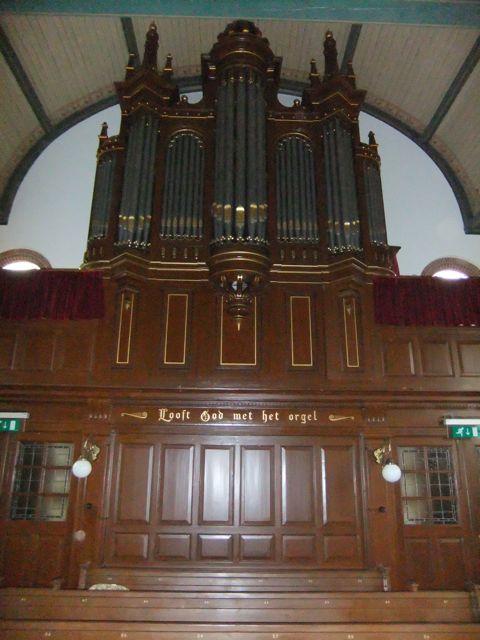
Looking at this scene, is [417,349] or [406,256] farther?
[406,256]

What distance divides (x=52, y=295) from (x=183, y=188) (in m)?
2.69

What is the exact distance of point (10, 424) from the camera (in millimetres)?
8844

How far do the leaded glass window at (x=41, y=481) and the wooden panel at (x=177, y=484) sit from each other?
1494 mm

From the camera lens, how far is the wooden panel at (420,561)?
28.2 ft

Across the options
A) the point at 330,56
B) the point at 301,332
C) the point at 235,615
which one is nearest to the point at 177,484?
the point at 235,615

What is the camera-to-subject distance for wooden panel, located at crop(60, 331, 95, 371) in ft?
29.1

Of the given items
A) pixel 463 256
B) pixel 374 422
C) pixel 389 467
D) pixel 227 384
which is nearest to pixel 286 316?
pixel 227 384

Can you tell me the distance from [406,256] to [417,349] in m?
2.84

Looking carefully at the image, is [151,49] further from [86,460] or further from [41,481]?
[41,481]

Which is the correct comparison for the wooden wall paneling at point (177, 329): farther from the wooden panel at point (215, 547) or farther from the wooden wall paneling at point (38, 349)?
the wooden panel at point (215, 547)

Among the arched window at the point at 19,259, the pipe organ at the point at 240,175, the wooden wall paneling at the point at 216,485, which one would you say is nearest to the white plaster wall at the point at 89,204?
the arched window at the point at 19,259

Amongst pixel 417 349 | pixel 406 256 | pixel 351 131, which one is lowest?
pixel 417 349

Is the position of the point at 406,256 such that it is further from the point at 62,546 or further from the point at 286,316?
the point at 62,546

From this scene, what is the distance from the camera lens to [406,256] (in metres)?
11.5
